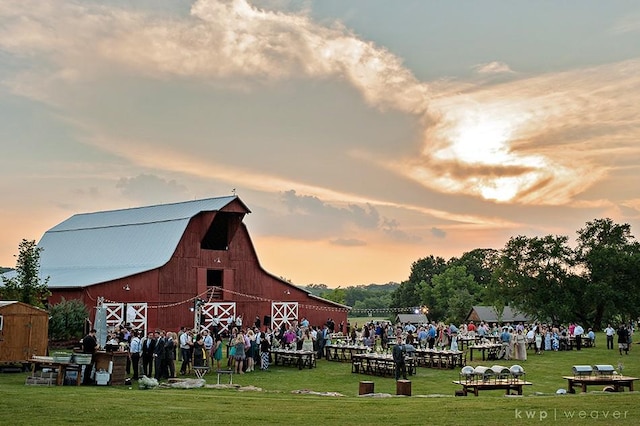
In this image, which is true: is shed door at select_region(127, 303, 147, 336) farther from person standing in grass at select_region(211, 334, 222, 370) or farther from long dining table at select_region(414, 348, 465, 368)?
long dining table at select_region(414, 348, 465, 368)

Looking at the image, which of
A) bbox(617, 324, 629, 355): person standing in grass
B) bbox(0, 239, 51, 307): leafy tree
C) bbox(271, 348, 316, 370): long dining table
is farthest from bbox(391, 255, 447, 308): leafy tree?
bbox(0, 239, 51, 307): leafy tree

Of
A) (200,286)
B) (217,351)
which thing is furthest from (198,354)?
(200,286)

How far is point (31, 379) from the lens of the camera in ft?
65.1

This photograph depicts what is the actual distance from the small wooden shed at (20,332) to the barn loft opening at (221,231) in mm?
17663

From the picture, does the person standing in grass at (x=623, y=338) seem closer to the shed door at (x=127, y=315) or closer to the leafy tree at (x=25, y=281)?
the shed door at (x=127, y=315)

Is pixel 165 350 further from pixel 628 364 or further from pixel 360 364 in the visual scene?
pixel 628 364

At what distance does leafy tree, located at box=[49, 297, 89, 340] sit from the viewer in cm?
3278

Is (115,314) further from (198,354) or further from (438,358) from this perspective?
(438,358)

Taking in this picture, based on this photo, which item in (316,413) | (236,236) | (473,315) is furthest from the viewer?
(473,315)

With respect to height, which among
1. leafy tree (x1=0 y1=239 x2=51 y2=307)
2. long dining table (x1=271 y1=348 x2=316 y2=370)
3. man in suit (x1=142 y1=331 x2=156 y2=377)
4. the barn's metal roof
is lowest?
long dining table (x1=271 y1=348 x2=316 y2=370)

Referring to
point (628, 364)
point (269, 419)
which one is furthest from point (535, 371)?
point (269, 419)

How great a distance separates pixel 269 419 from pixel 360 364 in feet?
46.1

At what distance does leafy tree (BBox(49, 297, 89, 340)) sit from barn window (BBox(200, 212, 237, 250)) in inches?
385

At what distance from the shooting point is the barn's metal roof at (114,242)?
39.5 metres
